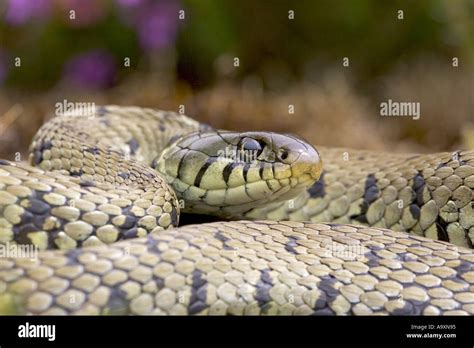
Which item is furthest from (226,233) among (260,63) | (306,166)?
(260,63)

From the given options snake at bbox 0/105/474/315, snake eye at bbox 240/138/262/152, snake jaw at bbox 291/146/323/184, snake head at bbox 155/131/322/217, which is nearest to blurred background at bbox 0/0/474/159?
snake at bbox 0/105/474/315

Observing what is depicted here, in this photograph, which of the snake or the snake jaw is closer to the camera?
the snake

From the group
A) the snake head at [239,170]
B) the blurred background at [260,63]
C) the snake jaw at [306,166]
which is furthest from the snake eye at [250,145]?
the blurred background at [260,63]

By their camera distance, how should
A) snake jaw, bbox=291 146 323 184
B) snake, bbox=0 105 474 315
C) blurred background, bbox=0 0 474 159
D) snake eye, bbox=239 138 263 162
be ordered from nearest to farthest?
snake, bbox=0 105 474 315, snake jaw, bbox=291 146 323 184, snake eye, bbox=239 138 263 162, blurred background, bbox=0 0 474 159

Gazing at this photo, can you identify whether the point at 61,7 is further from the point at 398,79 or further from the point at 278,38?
the point at 398,79

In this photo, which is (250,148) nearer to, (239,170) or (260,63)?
(239,170)

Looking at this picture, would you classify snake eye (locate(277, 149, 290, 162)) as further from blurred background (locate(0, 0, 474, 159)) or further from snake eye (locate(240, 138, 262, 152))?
blurred background (locate(0, 0, 474, 159))
